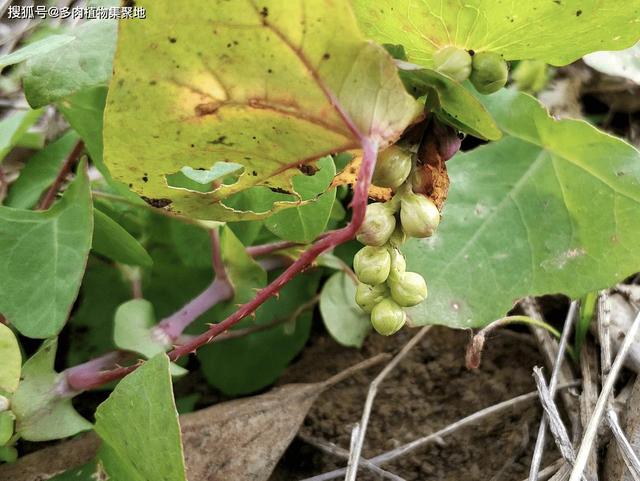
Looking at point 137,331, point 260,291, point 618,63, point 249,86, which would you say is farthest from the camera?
point 618,63

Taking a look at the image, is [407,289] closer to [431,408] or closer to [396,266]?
[396,266]

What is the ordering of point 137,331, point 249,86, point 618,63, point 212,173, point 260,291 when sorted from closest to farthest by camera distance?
point 249,86
point 260,291
point 212,173
point 137,331
point 618,63

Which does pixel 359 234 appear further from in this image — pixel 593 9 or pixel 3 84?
pixel 3 84

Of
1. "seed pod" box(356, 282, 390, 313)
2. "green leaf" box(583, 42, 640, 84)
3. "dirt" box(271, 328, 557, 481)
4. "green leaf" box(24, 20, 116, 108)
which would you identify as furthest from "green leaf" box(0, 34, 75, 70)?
"green leaf" box(583, 42, 640, 84)

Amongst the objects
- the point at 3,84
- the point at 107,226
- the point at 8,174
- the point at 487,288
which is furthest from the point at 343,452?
the point at 3,84

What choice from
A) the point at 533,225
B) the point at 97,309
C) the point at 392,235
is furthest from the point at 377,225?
the point at 97,309

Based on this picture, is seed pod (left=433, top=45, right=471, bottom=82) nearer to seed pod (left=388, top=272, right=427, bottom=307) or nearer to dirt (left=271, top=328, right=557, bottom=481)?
seed pod (left=388, top=272, right=427, bottom=307)

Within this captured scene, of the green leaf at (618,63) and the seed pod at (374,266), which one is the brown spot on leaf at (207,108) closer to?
the seed pod at (374,266)
